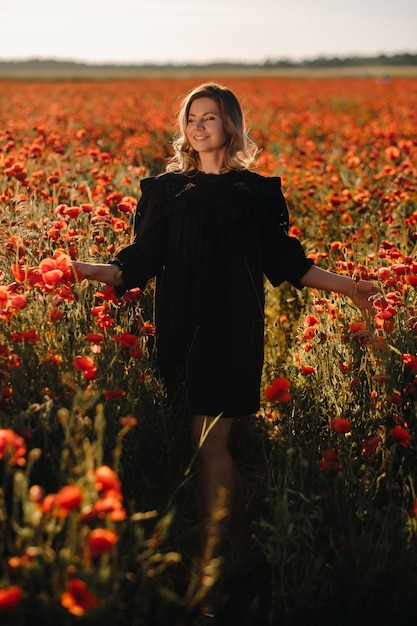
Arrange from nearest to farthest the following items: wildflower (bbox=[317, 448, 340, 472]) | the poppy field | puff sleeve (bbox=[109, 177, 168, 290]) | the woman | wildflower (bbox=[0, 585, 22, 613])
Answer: wildflower (bbox=[0, 585, 22, 613]) → the poppy field → wildflower (bbox=[317, 448, 340, 472]) → the woman → puff sleeve (bbox=[109, 177, 168, 290])

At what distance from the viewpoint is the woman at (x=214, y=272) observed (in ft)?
8.51

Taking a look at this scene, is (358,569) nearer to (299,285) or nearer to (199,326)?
(199,326)

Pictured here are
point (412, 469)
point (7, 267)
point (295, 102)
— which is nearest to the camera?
point (412, 469)

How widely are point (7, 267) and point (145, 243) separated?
27.2 inches

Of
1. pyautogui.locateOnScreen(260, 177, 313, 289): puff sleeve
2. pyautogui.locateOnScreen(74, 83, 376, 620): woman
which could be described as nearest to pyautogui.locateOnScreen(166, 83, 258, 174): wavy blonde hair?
pyautogui.locateOnScreen(74, 83, 376, 620): woman

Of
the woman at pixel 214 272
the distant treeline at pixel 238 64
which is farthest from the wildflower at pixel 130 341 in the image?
the distant treeline at pixel 238 64

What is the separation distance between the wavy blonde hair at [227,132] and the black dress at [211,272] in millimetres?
90

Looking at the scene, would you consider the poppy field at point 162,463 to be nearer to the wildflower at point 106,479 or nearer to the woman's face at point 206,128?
the wildflower at point 106,479

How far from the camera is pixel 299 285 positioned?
2844mm

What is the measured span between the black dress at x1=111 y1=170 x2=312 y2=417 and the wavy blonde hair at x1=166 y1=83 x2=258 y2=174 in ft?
0.29

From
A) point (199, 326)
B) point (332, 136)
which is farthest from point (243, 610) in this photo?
point (332, 136)

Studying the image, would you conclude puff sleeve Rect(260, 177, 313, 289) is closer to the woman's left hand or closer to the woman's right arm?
the woman's left hand

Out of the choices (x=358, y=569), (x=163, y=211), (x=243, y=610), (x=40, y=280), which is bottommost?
(x=243, y=610)

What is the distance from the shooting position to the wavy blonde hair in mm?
2842
